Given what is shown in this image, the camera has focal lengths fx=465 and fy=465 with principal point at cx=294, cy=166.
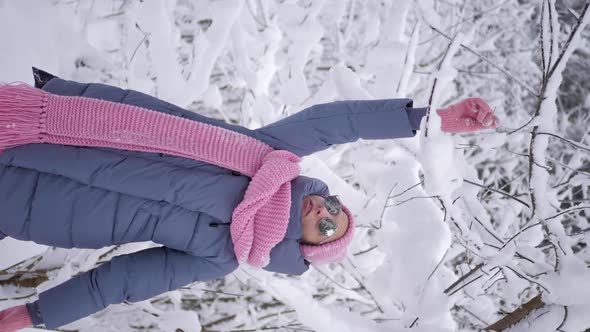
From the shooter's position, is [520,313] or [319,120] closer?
[520,313]

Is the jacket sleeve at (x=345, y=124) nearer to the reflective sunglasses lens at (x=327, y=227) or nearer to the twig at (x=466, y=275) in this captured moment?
the reflective sunglasses lens at (x=327, y=227)

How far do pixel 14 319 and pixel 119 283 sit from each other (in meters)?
0.37

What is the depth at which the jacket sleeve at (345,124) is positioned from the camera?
1660mm

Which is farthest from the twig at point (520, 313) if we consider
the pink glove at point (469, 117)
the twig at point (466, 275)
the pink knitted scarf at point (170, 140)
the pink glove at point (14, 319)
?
the pink glove at point (14, 319)

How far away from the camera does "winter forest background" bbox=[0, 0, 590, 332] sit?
1471mm

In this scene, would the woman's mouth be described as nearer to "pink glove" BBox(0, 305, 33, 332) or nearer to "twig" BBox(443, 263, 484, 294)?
"twig" BBox(443, 263, 484, 294)

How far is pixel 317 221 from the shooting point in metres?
1.78

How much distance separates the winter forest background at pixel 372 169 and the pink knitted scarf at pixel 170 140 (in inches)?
20.1

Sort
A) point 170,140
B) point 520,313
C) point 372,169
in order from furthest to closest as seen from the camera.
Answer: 1. point 372,169
2. point 170,140
3. point 520,313

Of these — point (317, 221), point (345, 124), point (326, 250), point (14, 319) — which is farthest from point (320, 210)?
point (14, 319)

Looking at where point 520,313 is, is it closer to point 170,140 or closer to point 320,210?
point 320,210

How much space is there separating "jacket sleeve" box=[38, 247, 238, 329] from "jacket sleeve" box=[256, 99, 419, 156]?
556 mm

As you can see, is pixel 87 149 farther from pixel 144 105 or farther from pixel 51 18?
pixel 51 18

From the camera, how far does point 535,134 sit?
4.73 feet
